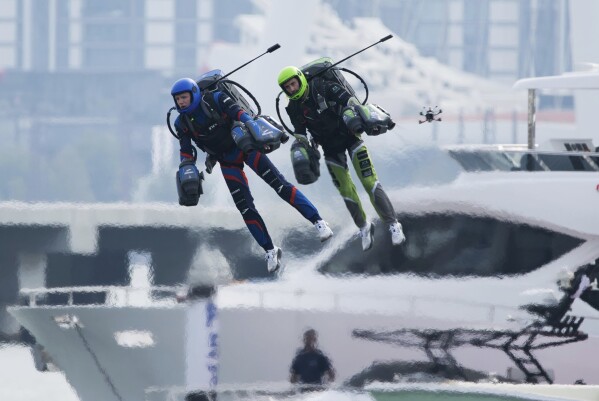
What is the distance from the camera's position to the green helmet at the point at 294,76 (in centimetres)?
3036

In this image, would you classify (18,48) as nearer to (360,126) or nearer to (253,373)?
(253,373)

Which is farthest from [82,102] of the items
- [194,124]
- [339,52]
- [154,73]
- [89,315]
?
[194,124]

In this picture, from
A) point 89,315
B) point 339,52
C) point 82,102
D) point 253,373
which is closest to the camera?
point 253,373

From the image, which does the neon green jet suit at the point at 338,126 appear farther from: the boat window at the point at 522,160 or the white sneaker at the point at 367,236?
the boat window at the point at 522,160

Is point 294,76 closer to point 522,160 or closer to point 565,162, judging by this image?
point 565,162

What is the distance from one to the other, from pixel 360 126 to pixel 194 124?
3.04 meters

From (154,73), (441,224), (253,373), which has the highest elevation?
(154,73)

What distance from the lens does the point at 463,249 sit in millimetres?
46594

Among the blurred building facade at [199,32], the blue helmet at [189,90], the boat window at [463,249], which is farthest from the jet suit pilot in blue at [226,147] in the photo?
the blurred building facade at [199,32]

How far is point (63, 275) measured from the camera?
5497 cm

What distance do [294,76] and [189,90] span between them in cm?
187

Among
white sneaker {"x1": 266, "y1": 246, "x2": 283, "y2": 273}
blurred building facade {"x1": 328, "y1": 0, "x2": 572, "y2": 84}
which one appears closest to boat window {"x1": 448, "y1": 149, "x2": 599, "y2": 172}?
white sneaker {"x1": 266, "y1": 246, "x2": 283, "y2": 273}

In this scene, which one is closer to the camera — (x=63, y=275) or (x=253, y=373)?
(x=253, y=373)

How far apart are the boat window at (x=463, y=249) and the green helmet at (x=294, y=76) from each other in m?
15.9
